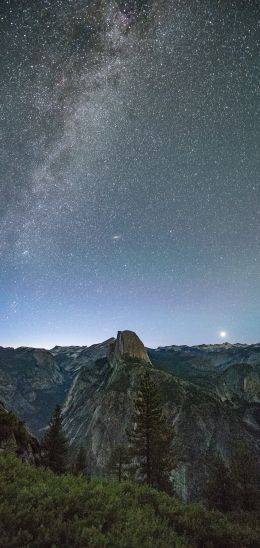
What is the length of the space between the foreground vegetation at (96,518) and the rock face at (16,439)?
678cm

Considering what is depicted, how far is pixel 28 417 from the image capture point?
190000 mm

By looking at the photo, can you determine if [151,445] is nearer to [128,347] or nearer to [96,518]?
[96,518]

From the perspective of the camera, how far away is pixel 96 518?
7.89m

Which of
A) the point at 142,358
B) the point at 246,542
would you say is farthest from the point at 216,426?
the point at 246,542

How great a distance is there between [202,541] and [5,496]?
197 inches

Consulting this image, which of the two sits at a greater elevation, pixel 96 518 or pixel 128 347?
pixel 128 347

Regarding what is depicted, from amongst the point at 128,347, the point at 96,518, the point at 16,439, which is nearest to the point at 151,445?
the point at 16,439

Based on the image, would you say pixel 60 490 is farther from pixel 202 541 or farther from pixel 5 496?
pixel 202 541

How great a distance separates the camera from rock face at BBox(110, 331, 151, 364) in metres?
120

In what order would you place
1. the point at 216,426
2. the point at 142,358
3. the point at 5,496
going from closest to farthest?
the point at 5,496 → the point at 216,426 → the point at 142,358

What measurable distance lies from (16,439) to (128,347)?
344 ft

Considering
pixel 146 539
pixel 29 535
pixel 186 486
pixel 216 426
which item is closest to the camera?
pixel 29 535

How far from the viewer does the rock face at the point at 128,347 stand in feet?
393

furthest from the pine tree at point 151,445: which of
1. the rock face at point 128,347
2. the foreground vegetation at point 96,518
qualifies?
the rock face at point 128,347
